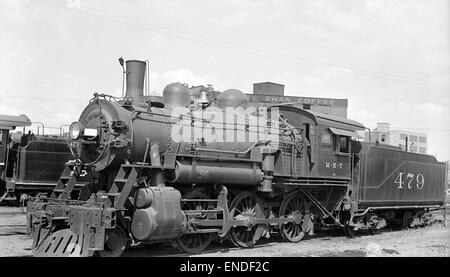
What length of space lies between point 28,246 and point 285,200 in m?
5.84

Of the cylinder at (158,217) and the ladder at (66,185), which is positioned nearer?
the cylinder at (158,217)

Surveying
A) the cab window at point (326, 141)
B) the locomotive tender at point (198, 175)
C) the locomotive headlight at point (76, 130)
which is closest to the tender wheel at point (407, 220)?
the locomotive tender at point (198, 175)

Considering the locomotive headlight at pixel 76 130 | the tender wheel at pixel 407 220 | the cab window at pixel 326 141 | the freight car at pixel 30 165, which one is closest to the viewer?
the locomotive headlight at pixel 76 130

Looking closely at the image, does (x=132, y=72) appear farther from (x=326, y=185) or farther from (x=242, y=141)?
(x=326, y=185)

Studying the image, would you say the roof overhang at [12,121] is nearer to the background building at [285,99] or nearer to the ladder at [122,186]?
the ladder at [122,186]

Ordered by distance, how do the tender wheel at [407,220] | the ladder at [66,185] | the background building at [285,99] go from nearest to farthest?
the ladder at [66,185] → the tender wheel at [407,220] → the background building at [285,99]

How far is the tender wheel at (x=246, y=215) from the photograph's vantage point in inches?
431

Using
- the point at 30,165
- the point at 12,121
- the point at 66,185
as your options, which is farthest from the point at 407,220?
the point at 12,121

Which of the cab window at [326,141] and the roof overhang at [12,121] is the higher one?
the roof overhang at [12,121]

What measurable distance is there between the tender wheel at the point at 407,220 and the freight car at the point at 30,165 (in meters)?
10.8

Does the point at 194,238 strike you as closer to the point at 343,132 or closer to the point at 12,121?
the point at 343,132

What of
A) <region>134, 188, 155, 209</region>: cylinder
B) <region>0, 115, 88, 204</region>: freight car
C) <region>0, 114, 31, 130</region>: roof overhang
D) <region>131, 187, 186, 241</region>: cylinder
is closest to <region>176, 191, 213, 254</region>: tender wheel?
<region>131, 187, 186, 241</region>: cylinder
